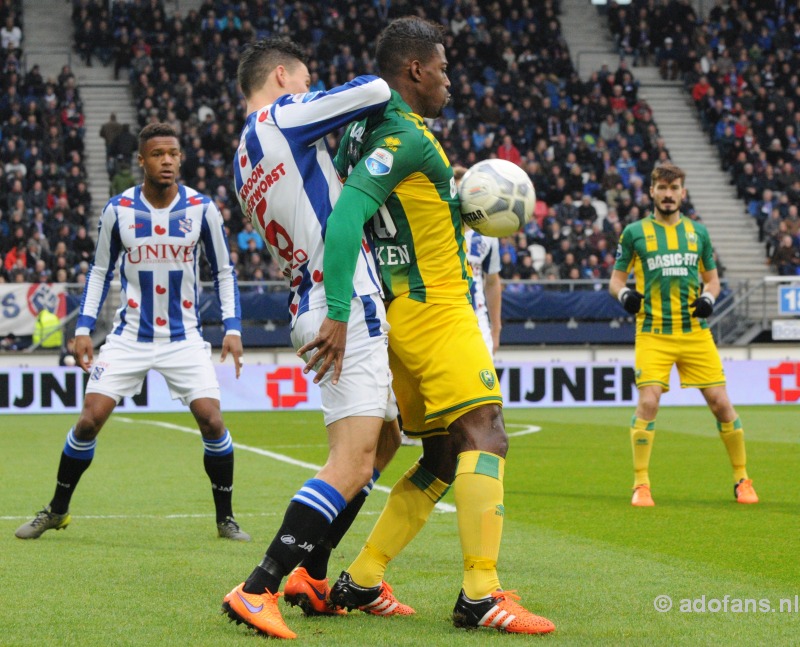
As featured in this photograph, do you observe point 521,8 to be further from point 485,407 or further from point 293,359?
point 485,407

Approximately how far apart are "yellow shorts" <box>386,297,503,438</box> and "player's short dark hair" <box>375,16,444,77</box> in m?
0.87

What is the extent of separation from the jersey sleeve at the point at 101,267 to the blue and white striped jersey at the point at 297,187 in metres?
2.72

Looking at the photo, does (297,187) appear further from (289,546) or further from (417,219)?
(289,546)

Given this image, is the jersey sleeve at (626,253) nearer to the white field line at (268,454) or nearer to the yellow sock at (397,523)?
the white field line at (268,454)

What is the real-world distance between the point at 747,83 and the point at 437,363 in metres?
29.3

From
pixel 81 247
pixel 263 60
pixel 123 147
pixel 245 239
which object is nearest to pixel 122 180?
pixel 123 147

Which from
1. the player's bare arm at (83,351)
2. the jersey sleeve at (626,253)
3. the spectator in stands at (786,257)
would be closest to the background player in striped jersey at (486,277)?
the jersey sleeve at (626,253)

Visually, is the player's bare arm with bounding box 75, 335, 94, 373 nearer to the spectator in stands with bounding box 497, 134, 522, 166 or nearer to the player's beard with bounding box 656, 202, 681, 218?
the player's beard with bounding box 656, 202, 681, 218

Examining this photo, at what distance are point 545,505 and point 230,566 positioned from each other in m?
3.13

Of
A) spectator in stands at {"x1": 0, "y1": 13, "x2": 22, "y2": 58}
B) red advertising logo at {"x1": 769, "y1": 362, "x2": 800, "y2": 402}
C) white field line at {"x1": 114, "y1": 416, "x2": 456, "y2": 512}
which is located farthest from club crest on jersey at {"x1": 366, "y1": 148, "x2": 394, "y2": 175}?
spectator in stands at {"x1": 0, "y1": 13, "x2": 22, "y2": 58}

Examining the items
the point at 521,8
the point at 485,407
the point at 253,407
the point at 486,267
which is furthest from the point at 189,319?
the point at 521,8

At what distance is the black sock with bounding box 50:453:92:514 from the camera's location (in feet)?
22.9

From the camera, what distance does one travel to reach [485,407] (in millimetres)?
4504

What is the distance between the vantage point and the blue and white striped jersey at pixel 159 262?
7152 mm
